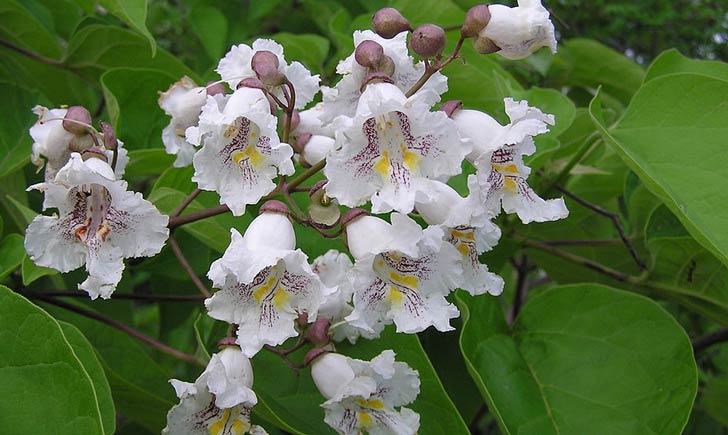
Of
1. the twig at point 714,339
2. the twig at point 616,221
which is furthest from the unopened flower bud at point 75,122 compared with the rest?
→ the twig at point 714,339

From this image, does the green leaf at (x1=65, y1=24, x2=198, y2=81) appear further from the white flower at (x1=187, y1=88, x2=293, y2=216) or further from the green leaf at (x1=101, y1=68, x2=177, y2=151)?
the white flower at (x1=187, y1=88, x2=293, y2=216)

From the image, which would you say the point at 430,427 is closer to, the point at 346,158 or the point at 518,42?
the point at 346,158

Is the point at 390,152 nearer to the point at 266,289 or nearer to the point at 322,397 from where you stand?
the point at 266,289

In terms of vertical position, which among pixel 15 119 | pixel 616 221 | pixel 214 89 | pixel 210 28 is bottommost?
pixel 210 28

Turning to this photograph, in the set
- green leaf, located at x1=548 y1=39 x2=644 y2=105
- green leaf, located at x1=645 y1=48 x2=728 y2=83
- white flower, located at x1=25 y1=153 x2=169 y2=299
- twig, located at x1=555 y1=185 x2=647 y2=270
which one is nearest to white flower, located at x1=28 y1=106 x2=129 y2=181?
white flower, located at x1=25 y1=153 x2=169 y2=299

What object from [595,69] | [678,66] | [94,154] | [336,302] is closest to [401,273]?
[336,302]

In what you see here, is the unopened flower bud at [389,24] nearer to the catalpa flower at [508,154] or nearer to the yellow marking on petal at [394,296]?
the catalpa flower at [508,154]
